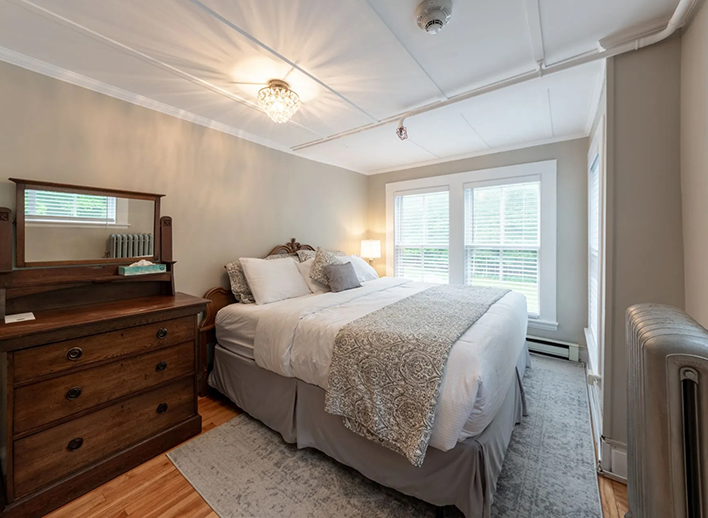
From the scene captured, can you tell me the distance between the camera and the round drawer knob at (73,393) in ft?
5.17

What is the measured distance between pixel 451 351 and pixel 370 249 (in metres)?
3.19

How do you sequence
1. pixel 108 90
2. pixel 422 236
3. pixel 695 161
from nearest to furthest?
1. pixel 695 161
2. pixel 108 90
3. pixel 422 236

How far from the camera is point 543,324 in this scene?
11.3 feet

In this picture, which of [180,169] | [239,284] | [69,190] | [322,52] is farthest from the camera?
[239,284]

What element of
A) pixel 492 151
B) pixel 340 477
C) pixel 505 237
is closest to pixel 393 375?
pixel 340 477

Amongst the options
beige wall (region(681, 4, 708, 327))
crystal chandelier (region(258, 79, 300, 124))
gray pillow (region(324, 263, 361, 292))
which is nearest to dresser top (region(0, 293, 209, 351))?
gray pillow (region(324, 263, 361, 292))

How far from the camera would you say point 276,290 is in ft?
8.91

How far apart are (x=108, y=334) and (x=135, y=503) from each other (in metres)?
0.92

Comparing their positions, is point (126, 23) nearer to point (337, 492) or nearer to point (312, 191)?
point (312, 191)

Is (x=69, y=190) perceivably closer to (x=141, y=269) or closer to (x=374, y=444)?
(x=141, y=269)

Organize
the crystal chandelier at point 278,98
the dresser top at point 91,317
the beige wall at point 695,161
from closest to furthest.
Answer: the beige wall at point 695,161 → the dresser top at point 91,317 → the crystal chandelier at point 278,98

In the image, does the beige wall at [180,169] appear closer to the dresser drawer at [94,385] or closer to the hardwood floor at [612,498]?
the dresser drawer at [94,385]

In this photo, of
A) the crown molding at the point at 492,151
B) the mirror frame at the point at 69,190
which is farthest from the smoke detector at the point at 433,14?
the crown molding at the point at 492,151

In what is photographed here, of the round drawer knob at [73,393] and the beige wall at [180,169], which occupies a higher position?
the beige wall at [180,169]
